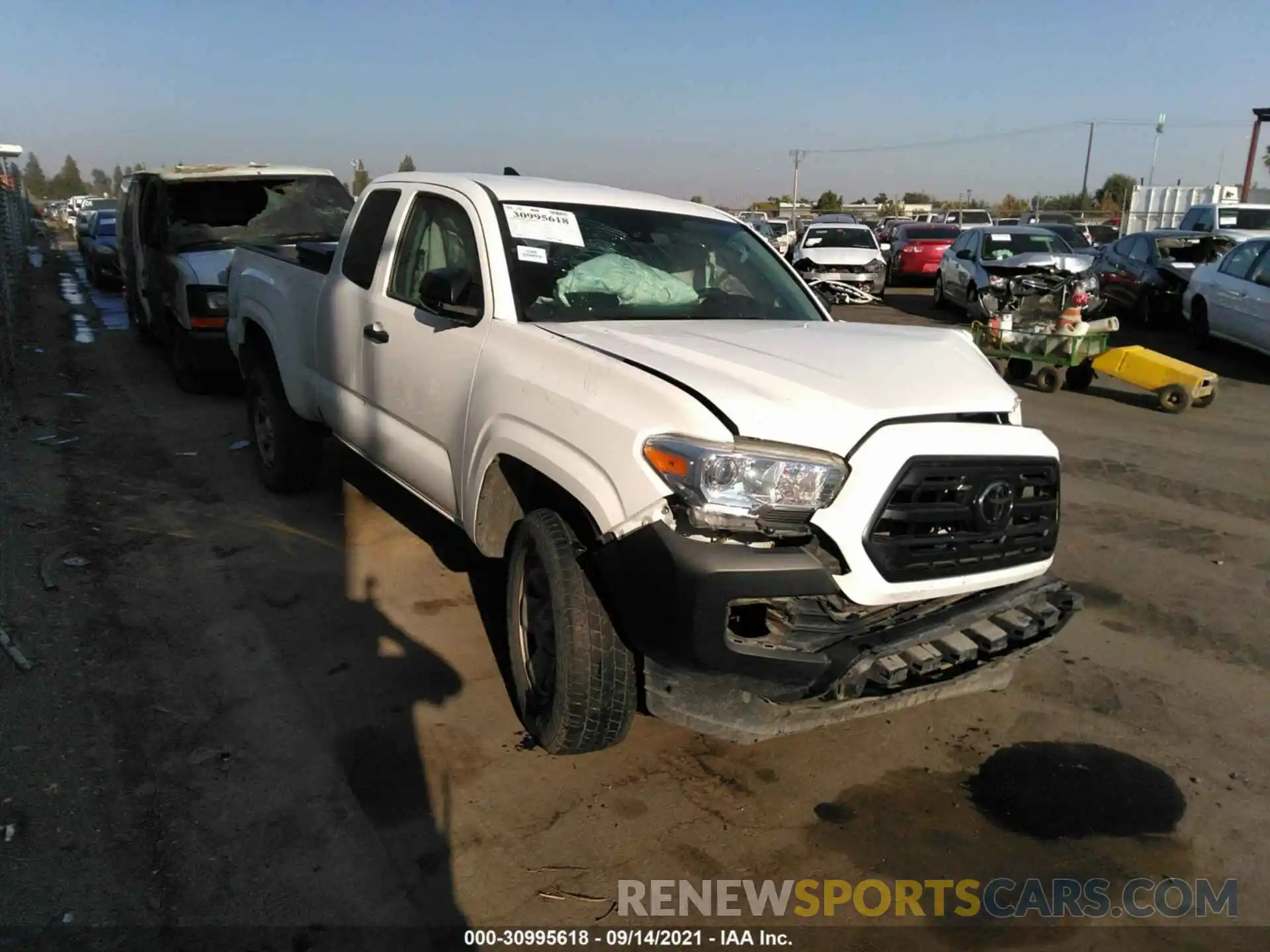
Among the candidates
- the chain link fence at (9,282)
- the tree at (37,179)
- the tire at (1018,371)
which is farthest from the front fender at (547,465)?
the tree at (37,179)

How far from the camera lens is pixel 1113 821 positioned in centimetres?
326

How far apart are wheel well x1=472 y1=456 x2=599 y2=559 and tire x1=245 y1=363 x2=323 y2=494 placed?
2.54 m

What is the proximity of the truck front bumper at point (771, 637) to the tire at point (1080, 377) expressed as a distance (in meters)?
8.73

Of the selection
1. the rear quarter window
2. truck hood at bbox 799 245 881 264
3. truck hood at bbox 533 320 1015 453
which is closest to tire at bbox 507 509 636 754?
truck hood at bbox 533 320 1015 453

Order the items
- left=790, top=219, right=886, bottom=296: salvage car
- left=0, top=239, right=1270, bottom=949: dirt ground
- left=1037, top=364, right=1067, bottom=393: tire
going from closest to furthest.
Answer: left=0, top=239, right=1270, bottom=949: dirt ground, left=1037, top=364, right=1067, bottom=393: tire, left=790, top=219, right=886, bottom=296: salvage car

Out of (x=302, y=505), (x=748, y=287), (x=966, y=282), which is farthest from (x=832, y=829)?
(x=966, y=282)

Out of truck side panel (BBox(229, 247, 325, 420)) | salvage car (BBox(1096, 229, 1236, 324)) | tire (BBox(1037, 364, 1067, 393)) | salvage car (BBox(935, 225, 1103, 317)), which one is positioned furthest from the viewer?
salvage car (BBox(1096, 229, 1236, 324))

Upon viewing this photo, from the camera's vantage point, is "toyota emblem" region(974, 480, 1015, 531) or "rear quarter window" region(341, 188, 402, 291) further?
"rear quarter window" region(341, 188, 402, 291)

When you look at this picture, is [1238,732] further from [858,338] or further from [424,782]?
[424,782]

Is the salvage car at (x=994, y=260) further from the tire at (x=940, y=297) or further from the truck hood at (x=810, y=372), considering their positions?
the truck hood at (x=810, y=372)

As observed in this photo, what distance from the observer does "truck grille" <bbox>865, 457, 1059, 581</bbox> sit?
290cm

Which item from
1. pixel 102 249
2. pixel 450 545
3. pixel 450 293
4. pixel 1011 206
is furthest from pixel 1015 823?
pixel 1011 206

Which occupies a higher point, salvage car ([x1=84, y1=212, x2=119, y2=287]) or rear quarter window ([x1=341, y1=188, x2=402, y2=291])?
rear quarter window ([x1=341, y1=188, x2=402, y2=291])

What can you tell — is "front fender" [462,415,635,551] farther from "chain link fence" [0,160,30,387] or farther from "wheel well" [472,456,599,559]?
"chain link fence" [0,160,30,387]
